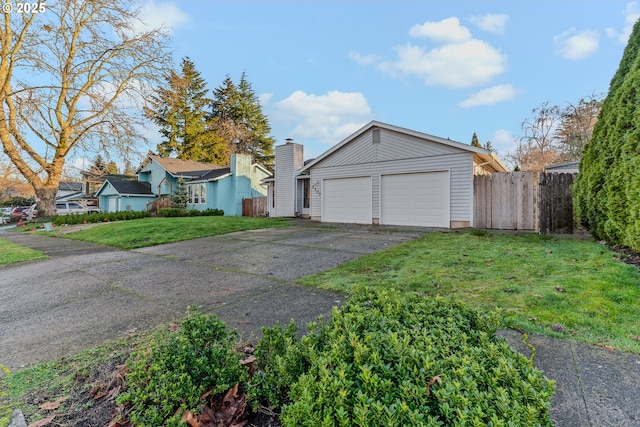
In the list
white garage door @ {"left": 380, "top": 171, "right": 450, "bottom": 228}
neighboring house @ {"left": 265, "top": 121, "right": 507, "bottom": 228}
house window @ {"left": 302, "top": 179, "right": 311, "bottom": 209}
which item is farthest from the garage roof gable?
house window @ {"left": 302, "top": 179, "right": 311, "bottom": 209}

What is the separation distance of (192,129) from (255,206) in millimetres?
18609

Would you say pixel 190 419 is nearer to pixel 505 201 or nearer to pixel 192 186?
pixel 505 201

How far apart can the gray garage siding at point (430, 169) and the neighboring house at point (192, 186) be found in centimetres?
1091

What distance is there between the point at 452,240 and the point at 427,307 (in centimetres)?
618

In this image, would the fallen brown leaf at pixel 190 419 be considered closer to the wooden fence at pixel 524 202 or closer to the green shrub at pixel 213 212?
the wooden fence at pixel 524 202

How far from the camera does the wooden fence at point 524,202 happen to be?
8555 millimetres

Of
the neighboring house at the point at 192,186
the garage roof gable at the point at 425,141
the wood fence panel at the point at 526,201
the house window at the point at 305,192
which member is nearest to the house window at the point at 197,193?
the neighboring house at the point at 192,186

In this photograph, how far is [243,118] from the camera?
37.6m

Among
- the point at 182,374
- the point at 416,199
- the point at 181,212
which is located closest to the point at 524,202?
the point at 416,199

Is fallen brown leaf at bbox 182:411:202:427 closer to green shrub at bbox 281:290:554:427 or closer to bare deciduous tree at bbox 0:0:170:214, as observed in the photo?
green shrub at bbox 281:290:554:427

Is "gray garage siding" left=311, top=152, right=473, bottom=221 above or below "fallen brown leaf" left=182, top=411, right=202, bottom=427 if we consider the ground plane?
above

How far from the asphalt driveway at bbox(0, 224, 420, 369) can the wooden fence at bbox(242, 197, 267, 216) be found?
12.9 m

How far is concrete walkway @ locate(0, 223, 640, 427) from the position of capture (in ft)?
6.07

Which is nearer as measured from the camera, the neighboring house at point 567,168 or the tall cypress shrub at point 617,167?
the tall cypress shrub at point 617,167
